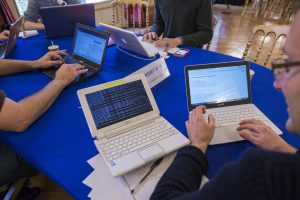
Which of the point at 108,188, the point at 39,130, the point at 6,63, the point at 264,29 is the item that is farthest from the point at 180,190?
the point at 264,29

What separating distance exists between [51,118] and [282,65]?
0.92 m

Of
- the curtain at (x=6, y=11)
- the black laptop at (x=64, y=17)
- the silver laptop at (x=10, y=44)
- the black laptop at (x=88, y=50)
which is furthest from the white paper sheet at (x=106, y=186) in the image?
the curtain at (x=6, y=11)

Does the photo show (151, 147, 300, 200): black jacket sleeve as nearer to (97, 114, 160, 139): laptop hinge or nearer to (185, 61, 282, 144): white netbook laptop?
(97, 114, 160, 139): laptop hinge

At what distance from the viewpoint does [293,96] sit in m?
0.49

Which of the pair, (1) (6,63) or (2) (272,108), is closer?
(2) (272,108)

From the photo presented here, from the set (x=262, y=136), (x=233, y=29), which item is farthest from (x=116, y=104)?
(x=233, y=29)

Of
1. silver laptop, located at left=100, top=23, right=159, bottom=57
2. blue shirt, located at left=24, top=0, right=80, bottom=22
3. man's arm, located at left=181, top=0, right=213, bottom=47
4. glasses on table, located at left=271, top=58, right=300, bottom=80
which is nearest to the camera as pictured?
glasses on table, located at left=271, top=58, right=300, bottom=80

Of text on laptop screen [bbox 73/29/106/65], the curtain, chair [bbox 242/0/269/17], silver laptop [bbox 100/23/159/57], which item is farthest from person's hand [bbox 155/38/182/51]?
chair [bbox 242/0/269/17]

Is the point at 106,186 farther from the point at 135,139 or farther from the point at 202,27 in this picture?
the point at 202,27

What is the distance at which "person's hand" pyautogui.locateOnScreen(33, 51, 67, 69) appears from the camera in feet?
4.54

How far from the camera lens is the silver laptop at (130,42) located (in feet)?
4.70

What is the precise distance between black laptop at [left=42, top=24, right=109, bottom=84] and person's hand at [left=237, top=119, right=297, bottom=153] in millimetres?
868

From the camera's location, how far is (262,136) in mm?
826

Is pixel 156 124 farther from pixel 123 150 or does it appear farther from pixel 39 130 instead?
pixel 39 130
